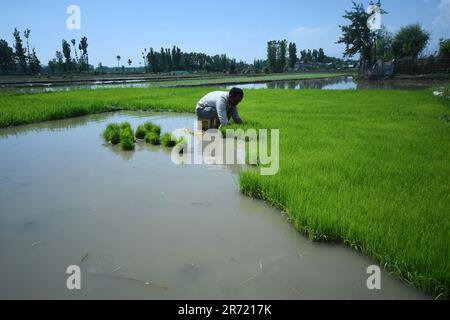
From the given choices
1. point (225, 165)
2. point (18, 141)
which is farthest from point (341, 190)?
point (18, 141)

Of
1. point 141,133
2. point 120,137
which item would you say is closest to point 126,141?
point 120,137

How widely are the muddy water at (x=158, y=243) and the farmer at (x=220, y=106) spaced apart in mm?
1912

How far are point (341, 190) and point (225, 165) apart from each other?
5.38ft

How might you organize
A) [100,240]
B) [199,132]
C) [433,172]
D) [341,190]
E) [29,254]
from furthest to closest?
[199,132], [433,172], [341,190], [100,240], [29,254]

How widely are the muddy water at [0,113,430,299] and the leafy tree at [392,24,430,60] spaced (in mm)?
44135

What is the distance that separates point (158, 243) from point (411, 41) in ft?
152

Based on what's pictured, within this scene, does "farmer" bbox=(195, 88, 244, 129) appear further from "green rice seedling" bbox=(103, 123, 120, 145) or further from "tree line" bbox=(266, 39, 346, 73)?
"tree line" bbox=(266, 39, 346, 73)

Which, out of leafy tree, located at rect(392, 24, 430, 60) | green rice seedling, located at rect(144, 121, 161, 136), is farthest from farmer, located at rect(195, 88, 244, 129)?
leafy tree, located at rect(392, 24, 430, 60)

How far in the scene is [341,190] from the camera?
288cm

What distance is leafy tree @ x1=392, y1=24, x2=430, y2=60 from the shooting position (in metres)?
38.6

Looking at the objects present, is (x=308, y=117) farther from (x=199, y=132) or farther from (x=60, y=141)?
(x=60, y=141)

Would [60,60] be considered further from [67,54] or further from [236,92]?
[236,92]

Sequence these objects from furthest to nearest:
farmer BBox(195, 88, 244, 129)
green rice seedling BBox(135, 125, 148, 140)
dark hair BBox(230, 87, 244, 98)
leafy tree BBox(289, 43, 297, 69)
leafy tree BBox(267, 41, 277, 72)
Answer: leafy tree BBox(289, 43, 297, 69) → leafy tree BBox(267, 41, 277, 72) → green rice seedling BBox(135, 125, 148, 140) → farmer BBox(195, 88, 244, 129) → dark hair BBox(230, 87, 244, 98)

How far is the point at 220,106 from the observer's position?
5559mm
